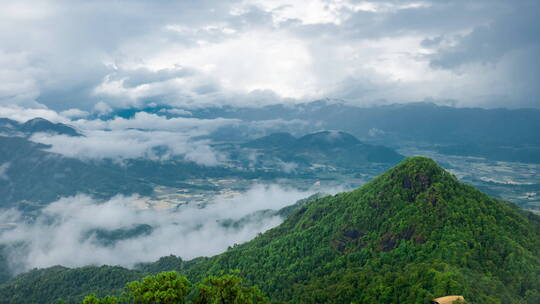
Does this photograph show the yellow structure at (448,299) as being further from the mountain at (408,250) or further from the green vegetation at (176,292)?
the green vegetation at (176,292)

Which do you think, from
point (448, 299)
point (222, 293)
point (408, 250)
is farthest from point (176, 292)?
point (408, 250)

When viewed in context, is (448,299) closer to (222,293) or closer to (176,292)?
(222,293)

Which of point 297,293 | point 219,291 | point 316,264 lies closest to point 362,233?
point 316,264

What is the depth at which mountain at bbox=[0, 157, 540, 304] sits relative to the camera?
70438mm

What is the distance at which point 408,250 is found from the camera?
8788cm

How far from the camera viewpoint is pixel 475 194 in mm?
101562

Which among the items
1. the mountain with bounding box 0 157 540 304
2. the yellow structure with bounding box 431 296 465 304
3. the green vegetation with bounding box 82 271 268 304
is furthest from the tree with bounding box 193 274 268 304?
the mountain with bounding box 0 157 540 304

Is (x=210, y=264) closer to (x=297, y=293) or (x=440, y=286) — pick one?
(x=297, y=293)

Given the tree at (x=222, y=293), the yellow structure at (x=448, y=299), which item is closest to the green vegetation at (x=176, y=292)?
the tree at (x=222, y=293)

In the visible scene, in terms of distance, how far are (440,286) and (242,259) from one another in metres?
86.9

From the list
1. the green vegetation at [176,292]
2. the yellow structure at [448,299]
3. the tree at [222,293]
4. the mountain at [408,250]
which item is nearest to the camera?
Result: the green vegetation at [176,292]

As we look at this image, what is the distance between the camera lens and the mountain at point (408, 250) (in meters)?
70.4

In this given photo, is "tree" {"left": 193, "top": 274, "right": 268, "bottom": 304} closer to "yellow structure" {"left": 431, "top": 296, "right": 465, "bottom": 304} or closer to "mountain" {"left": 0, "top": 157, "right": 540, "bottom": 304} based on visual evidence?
"yellow structure" {"left": 431, "top": 296, "right": 465, "bottom": 304}

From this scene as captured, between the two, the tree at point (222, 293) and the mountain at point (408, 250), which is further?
the mountain at point (408, 250)
